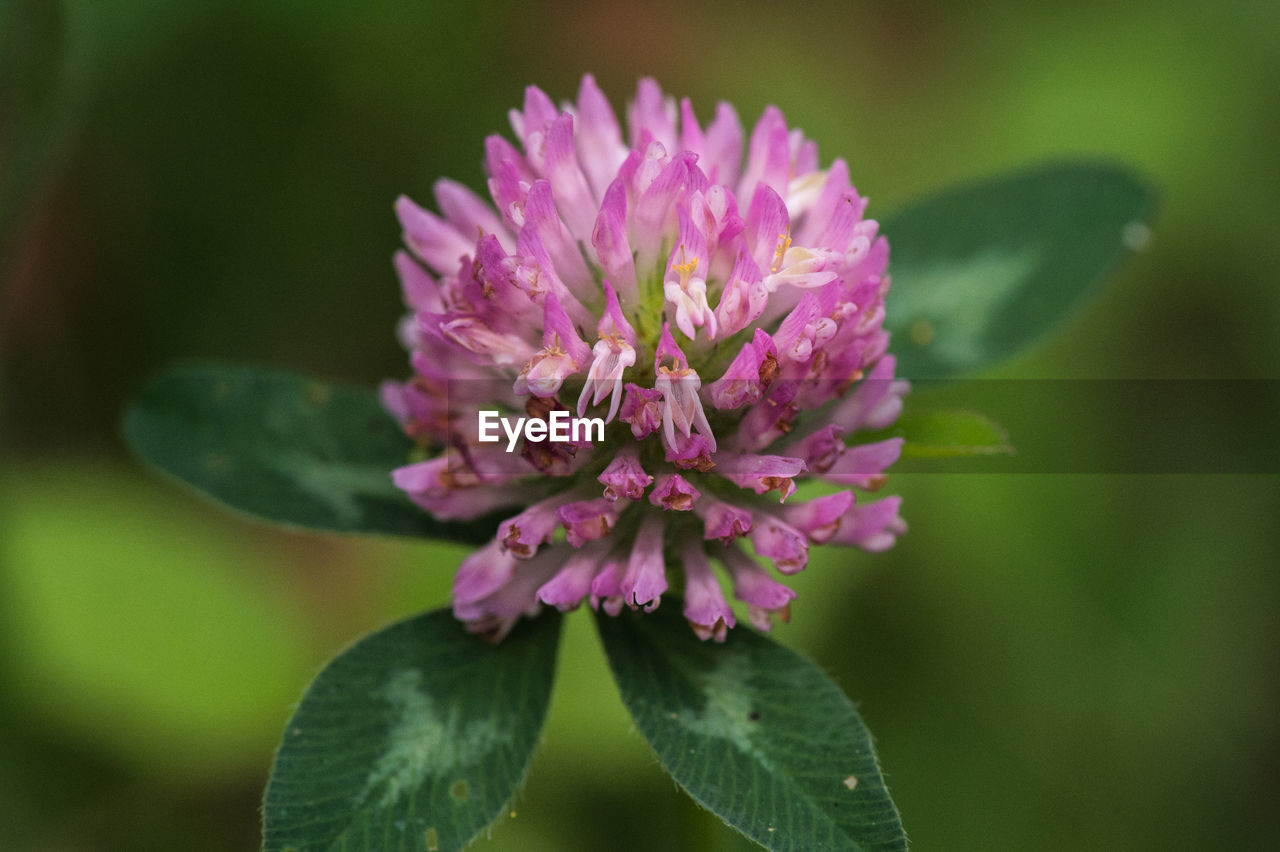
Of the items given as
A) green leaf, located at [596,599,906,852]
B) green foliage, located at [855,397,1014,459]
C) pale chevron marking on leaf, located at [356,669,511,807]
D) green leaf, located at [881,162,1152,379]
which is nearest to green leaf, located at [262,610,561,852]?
pale chevron marking on leaf, located at [356,669,511,807]

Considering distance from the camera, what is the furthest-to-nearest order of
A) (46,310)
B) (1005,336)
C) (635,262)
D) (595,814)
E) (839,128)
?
(839,128), (46,310), (595,814), (1005,336), (635,262)

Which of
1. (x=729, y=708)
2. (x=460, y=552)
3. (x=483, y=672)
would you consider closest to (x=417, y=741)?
(x=483, y=672)

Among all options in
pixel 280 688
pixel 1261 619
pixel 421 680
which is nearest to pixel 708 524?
pixel 421 680

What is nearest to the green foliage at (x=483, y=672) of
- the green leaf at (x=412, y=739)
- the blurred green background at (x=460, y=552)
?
the green leaf at (x=412, y=739)

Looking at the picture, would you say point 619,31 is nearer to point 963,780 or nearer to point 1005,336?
point 1005,336

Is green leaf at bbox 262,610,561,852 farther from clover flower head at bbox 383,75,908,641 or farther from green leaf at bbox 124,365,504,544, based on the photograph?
green leaf at bbox 124,365,504,544

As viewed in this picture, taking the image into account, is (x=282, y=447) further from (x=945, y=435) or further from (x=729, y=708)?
(x=945, y=435)
